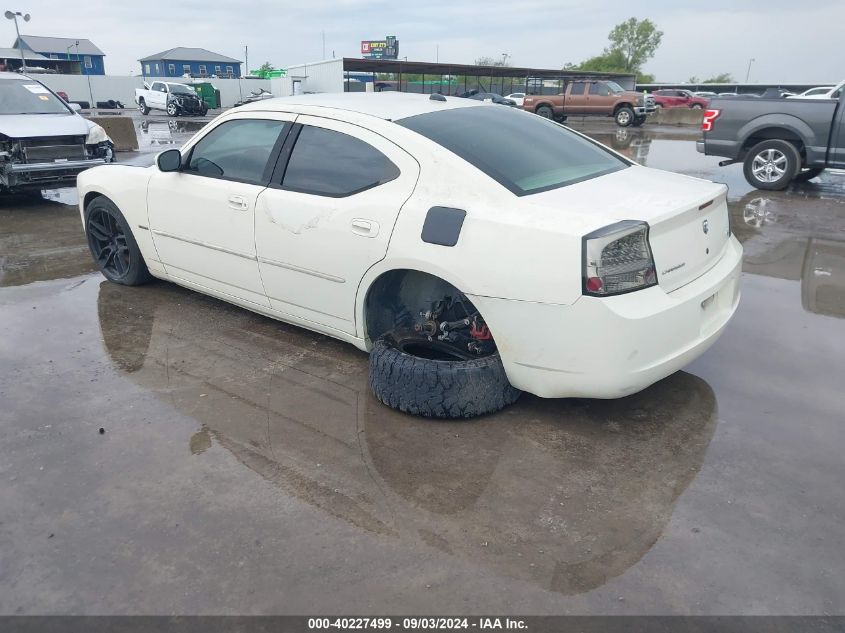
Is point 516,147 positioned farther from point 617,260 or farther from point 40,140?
point 40,140

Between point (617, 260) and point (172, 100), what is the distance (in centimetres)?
3369

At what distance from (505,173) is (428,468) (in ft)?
4.98

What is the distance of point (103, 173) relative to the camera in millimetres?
5129

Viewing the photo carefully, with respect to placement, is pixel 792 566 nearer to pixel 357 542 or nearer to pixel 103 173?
pixel 357 542

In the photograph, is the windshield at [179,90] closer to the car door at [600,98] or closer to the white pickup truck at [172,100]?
the white pickup truck at [172,100]

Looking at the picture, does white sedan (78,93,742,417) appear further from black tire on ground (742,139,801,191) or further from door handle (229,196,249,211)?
black tire on ground (742,139,801,191)

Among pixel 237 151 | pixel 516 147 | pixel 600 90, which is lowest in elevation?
pixel 237 151

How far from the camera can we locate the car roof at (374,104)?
383 centimetres

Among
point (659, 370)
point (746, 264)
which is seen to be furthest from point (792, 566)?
point (746, 264)

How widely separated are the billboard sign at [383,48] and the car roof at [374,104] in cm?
10673

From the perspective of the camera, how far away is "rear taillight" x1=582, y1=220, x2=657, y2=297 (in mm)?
2797

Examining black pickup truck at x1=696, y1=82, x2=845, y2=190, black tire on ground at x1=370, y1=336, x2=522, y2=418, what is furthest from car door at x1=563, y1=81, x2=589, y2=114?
black tire on ground at x1=370, y1=336, x2=522, y2=418

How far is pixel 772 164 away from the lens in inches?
387

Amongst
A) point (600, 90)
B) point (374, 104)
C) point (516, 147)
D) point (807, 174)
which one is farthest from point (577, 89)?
point (516, 147)
